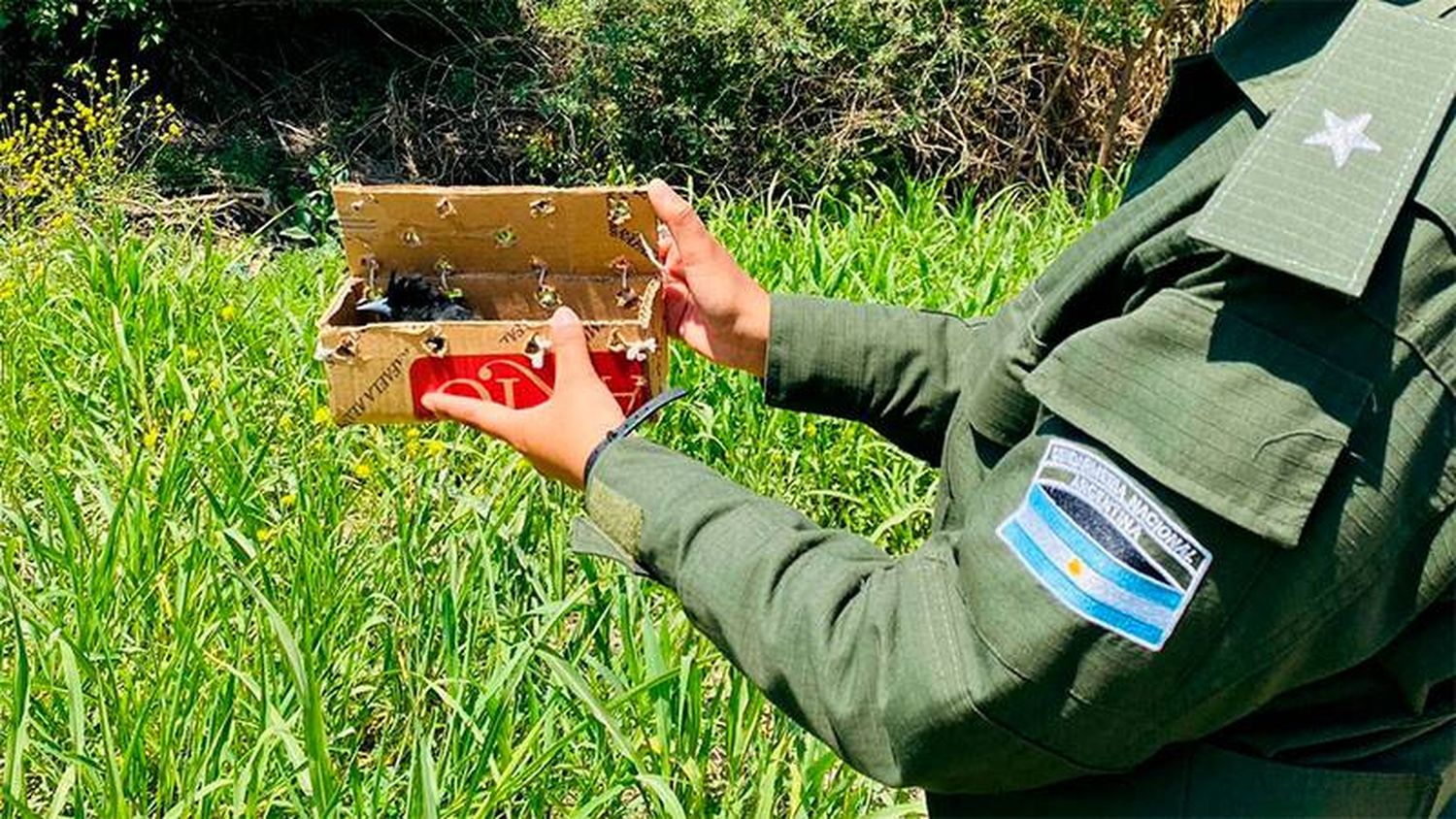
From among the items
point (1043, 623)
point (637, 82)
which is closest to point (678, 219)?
point (1043, 623)

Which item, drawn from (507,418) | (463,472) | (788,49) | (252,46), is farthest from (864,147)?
(507,418)

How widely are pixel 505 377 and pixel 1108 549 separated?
0.77 m

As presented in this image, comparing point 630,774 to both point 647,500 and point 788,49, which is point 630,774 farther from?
point 788,49

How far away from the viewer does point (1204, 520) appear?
77 centimetres

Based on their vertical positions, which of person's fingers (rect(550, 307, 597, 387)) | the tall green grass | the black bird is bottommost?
the tall green grass

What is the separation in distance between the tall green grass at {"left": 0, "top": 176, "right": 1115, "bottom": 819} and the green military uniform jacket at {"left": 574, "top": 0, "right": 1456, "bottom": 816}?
73 cm

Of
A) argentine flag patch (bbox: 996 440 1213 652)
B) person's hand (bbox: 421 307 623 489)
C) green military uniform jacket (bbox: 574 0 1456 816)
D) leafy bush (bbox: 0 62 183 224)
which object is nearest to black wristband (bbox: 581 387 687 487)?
person's hand (bbox: 421 307 623 489)

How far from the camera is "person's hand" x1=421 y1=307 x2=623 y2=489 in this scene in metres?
1.14

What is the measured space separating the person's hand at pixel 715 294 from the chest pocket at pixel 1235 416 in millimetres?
731

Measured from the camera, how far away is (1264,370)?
761mm

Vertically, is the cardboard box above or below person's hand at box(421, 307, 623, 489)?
below

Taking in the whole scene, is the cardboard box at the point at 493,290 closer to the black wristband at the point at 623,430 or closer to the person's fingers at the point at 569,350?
the person's fingers at the point at 569,350

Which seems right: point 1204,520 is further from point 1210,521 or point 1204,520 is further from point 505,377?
point 505,377

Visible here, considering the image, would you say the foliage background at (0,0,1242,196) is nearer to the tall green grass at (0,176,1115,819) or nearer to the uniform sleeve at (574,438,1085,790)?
the tall green grass at (0,176,1115,819)
